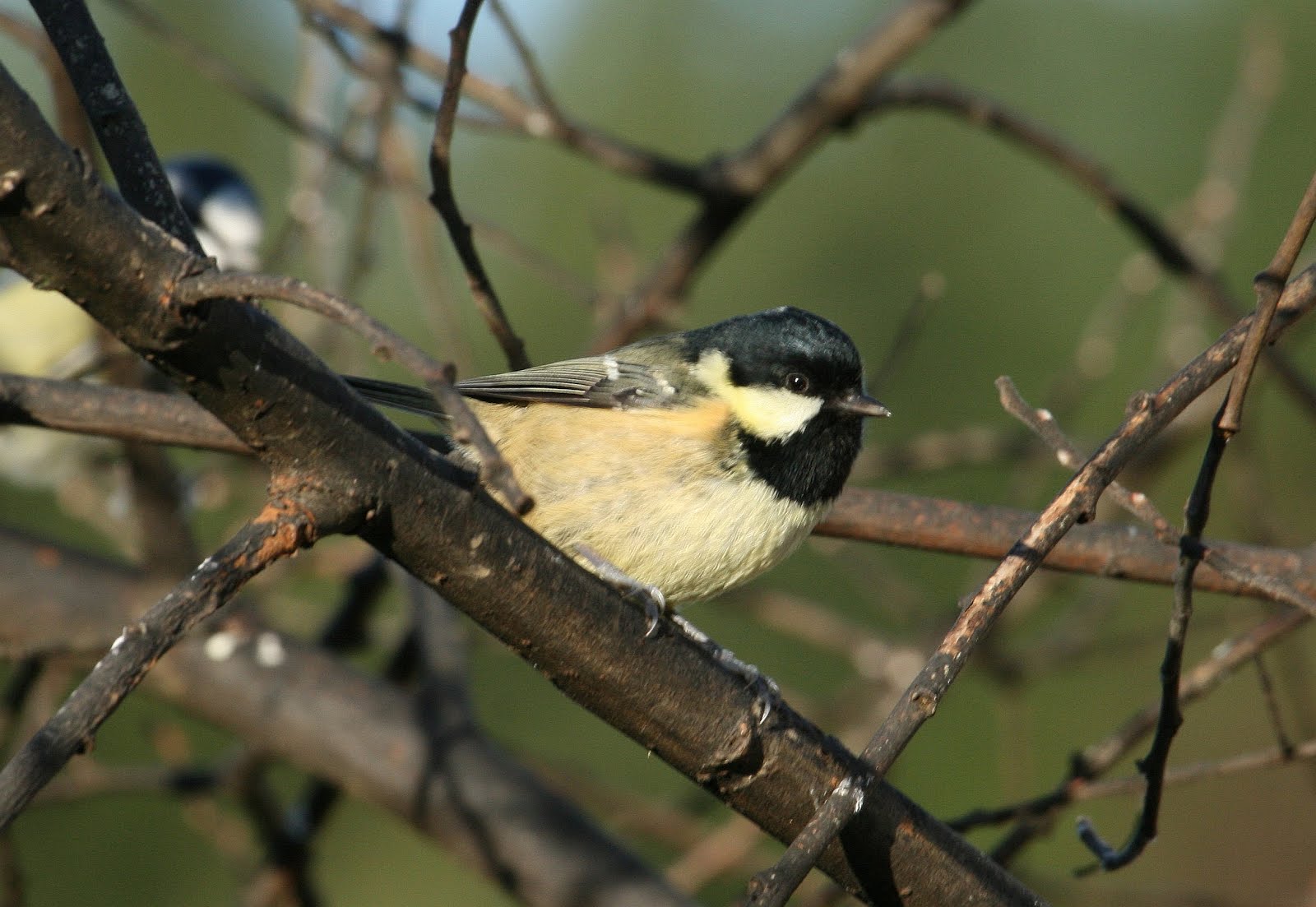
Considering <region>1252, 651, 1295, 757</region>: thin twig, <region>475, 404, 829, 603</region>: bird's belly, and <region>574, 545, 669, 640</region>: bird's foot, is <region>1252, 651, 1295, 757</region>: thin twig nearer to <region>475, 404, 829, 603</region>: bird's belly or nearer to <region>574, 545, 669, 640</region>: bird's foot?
<region>475, 404, 829, 603</region>: bird's belly

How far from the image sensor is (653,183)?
285 centimetres

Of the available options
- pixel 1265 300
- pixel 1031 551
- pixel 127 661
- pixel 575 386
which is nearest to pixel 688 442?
pixel 575 386

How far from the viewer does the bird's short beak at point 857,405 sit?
7.37 ft

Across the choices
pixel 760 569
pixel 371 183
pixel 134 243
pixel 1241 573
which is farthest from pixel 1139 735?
pixel 371 183

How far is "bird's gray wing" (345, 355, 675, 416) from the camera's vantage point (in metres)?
2.27

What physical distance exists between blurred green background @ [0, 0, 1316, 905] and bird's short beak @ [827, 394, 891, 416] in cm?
93

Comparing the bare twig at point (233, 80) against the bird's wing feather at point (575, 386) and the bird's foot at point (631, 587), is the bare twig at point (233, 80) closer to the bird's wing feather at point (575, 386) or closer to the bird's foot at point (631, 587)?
the bird's wing feather at point (575, 386)

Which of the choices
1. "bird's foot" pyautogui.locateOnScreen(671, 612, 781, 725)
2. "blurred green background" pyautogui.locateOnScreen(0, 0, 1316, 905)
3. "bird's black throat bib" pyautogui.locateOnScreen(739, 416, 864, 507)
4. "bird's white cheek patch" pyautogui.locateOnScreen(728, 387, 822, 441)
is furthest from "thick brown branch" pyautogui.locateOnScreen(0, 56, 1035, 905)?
"blurred green background" pyautogui.locateOnScreen(0, 0, 1316, 905)

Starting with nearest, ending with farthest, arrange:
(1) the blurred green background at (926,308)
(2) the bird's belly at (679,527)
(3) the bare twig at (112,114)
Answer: (3) the bare twig at (112,114) < (2) the bird's belly at (679,527) < (1) the blurred green background at (926,308)

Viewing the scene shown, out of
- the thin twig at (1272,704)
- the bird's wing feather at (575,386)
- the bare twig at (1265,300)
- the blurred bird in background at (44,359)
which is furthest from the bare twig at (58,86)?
the thin twig at (1272,704)

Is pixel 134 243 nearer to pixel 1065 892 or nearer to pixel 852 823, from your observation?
pixel 852 823

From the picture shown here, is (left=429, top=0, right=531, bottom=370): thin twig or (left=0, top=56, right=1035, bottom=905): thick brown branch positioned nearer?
(left=0, top=56, right=1035, bottom=905): thick brown branch

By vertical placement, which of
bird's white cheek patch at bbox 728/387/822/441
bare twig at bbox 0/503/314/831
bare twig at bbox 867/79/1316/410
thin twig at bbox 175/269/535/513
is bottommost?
Result: bare twig at bbox 0/503/314/831

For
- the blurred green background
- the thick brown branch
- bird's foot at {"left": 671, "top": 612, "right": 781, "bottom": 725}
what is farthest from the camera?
the blurred green background
